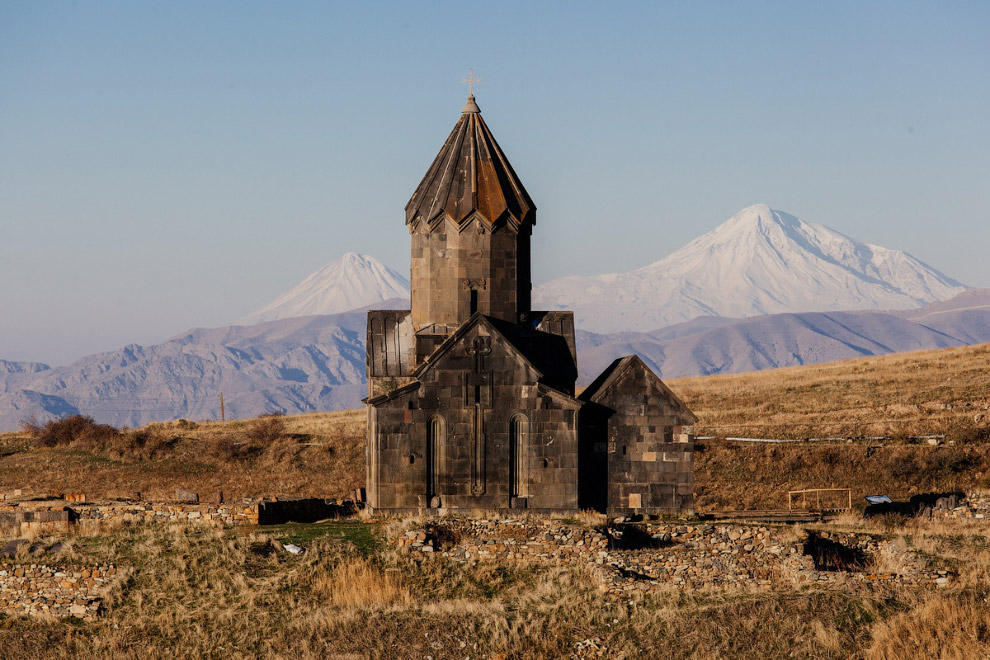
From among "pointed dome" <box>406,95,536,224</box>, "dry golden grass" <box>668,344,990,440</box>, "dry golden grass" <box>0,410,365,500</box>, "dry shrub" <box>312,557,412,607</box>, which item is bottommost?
"dry shrub" <box>312,557,412,607</box>

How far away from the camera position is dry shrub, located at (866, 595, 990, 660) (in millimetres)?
17578

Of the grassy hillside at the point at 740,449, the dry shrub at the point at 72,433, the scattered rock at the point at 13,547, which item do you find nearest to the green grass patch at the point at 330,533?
the scattered rock at the point at 13,547

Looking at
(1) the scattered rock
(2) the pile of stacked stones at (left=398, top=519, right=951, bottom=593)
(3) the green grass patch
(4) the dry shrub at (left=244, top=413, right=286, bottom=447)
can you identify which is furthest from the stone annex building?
(4) the dry shrub at (left=244, top=413, right=286, bottom=447)

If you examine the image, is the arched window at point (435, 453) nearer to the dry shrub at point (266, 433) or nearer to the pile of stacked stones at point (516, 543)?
the pile of stacked stones at point (516, 543)

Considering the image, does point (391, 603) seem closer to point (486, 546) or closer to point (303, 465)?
point (486, 546)

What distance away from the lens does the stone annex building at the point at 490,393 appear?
2742 centimetres

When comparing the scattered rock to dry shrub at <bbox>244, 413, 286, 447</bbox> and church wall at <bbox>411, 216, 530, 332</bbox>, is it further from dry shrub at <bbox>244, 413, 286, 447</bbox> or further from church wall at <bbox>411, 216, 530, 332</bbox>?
dry shrub at <bbox>244, 413, 286, 447</bbox>

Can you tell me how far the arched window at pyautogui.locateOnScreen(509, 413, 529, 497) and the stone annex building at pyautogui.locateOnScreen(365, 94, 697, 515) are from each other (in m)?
0.03

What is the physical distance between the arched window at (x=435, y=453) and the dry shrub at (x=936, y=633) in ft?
38.0

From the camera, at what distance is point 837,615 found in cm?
1883

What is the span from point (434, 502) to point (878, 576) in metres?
10.6

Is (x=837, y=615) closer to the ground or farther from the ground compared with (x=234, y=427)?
closer to the ground

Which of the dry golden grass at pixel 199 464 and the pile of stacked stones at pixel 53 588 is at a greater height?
the dry golden grass at pixel 199 464

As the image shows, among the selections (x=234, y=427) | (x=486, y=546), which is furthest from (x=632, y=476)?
(x=234, y=427)
